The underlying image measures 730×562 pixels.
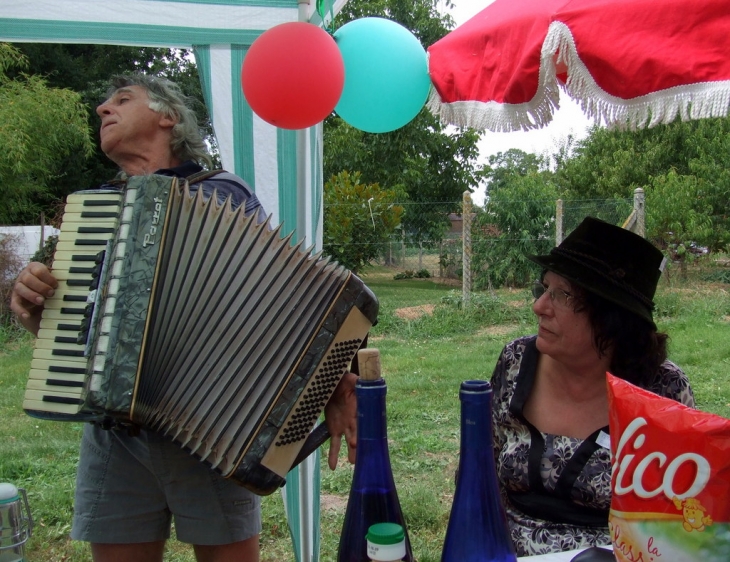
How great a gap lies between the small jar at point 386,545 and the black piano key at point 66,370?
34.3 inches

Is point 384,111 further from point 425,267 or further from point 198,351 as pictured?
point 425,267

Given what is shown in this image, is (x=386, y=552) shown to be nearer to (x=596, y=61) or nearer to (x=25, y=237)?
(x=596, y=61)

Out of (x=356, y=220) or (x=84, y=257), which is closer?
(x=84, y=257)

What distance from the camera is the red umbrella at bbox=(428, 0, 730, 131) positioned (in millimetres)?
1372

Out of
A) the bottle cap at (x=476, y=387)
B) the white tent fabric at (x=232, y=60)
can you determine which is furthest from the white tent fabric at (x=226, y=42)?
the bottle cap at (x=476, y=387)

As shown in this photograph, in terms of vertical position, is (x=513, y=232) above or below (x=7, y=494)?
below

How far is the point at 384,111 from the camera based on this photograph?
7.89ft

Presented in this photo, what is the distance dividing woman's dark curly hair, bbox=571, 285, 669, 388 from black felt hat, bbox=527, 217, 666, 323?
0.04 metres

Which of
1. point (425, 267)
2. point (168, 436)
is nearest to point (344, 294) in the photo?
point (168, 436)

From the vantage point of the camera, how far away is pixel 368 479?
3.13ft

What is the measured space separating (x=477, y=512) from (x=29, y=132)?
34.3ft

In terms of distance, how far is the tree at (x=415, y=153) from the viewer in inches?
451

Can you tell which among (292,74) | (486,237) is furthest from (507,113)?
(486,237)

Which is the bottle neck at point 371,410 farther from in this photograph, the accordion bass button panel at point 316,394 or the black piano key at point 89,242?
the black piano key at point 89,242
